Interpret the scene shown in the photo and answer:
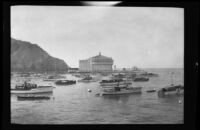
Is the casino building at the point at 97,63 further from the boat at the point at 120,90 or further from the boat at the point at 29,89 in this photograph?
the boat at the point at 29,89

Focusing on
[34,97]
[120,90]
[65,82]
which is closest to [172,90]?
[120,90]

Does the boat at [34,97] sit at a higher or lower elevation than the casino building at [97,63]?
lower

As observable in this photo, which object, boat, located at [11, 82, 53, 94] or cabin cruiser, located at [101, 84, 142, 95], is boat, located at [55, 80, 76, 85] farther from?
cabin cruiser, located at [101, 84, 142, 95]

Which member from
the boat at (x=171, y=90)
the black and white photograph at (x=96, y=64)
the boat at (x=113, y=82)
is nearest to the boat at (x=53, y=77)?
the black and white photograph at (x=96, y=64)

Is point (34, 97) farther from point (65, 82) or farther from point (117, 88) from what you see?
point (117, 88)

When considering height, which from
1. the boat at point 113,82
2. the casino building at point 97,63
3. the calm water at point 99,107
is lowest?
the calm water at point 99,107

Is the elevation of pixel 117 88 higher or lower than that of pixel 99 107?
higher
